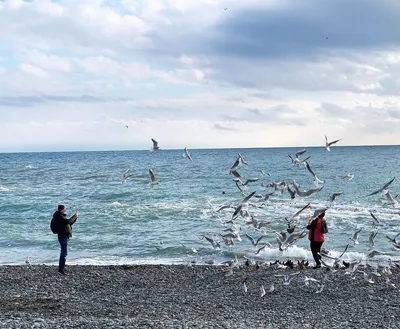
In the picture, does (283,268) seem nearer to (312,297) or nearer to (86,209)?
(312,297)

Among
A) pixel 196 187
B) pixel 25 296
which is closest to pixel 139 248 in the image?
pixel 25 296

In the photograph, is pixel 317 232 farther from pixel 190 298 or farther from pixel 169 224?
pixel 169 224

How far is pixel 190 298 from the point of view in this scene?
48.9ft

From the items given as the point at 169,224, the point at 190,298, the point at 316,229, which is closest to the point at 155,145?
the point at 190,298

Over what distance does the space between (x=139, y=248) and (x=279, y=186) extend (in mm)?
9540

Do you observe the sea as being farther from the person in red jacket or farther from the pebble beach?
the pebble beach

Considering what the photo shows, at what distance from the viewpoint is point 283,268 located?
18.4 m

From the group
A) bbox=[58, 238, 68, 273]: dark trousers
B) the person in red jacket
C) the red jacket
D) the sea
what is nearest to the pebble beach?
bbox=[58, 238, 68, 273]: dark trousers

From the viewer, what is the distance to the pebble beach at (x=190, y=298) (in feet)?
39.6

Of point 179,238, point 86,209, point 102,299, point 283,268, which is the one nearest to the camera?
point 102,299

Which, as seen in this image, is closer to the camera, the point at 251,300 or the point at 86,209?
the point at 251,300

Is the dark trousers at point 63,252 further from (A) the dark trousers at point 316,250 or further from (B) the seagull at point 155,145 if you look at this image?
(A) the dark trousers at point 316,250

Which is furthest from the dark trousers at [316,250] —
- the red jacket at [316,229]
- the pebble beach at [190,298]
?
the pebble beach at [190,298]

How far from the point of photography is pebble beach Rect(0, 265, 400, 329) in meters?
12.1
